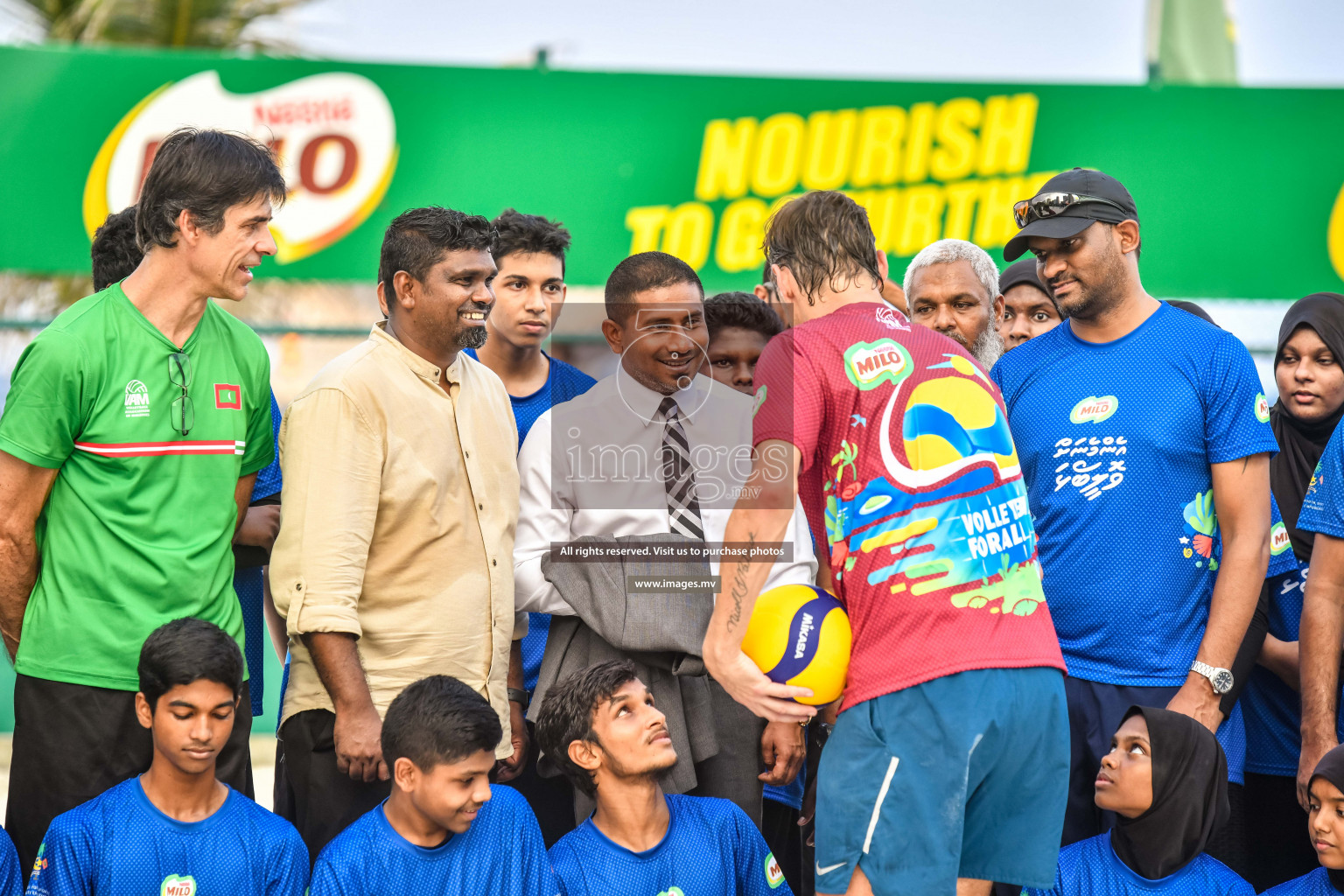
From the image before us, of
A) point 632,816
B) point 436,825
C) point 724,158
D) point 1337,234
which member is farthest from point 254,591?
point 1337,234

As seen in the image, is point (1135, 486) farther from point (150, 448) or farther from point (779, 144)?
point (779, 144)

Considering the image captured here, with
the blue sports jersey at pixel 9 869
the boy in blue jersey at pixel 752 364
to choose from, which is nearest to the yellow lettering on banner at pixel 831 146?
the boy in blue jersey at pixel 752 364

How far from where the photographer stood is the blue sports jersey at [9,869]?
3949 millimetres

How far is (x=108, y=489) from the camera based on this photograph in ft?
12.3

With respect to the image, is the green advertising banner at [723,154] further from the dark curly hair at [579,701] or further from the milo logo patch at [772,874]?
the milo logo patch at [772,874]

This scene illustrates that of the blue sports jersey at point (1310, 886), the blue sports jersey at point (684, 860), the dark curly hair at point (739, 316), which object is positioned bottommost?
the blue sports jersey at point (684, 860)

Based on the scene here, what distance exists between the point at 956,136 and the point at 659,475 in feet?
21.4

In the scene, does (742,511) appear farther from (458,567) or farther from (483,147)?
(483,147)

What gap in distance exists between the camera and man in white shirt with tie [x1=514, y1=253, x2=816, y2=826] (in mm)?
4254

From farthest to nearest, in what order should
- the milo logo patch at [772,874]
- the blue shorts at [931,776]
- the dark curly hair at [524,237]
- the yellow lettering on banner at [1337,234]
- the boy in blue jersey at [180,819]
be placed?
the yellow lettering on banner at [1337,234], the dark curly hair at [524,237], the milo logo patch at [772,874], the boy in blue jersey at [180,819], the blue shorts at [931,776]

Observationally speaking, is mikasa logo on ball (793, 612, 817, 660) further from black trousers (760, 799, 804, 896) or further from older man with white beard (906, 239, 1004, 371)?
older man with white beard (906, 239, 1004, 371)

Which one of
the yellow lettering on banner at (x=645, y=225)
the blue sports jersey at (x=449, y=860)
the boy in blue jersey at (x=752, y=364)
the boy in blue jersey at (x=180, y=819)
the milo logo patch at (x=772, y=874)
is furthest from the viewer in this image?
the yellow lettering on banner at (x=645, y=225)

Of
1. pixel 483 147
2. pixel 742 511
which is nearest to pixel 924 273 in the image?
pixel 742 511

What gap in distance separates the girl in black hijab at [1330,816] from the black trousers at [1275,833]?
1.91 ft
